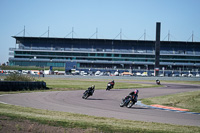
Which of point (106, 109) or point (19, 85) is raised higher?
point (19, 85)

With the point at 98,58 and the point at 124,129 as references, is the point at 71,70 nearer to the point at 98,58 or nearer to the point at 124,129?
the point at 98,58

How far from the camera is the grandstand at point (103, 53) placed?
125 metres

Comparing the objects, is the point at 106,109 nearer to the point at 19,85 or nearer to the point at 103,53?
the point at 19,85

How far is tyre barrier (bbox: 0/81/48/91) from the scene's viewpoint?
30.2 metres

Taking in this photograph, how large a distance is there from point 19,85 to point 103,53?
9585 cm

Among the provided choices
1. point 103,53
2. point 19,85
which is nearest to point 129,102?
point 19,85

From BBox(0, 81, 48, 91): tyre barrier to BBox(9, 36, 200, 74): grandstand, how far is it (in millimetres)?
87782

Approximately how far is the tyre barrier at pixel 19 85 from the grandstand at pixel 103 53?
87782mm

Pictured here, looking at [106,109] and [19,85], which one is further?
[19,85]

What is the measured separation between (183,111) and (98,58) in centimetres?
10915

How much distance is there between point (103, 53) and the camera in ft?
417

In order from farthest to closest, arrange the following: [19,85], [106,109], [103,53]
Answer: [103,53], [19,85], [106,109]

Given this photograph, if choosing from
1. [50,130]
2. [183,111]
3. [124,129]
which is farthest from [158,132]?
[183,111]

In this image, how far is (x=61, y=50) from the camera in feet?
418
